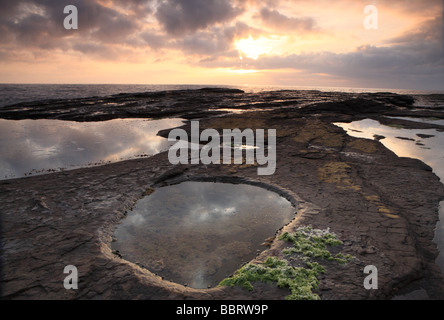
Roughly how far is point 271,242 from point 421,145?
530 inches

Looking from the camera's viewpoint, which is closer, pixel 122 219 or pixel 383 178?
pixel 122 219

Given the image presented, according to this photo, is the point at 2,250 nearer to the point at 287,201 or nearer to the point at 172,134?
the point at 287,201

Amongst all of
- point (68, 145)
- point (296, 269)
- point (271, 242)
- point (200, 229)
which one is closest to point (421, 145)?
point (271, 242)

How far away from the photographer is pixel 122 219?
247 inches

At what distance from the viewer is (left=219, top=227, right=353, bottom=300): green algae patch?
3.99m

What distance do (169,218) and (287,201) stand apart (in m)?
3.23

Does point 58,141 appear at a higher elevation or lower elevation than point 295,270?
higher

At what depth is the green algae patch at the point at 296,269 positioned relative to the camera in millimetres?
3994

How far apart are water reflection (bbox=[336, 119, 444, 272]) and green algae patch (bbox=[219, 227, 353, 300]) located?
6.62 feet

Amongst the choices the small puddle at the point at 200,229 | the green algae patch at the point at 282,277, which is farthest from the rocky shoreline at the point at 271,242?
the small puddle at the point at 200,229

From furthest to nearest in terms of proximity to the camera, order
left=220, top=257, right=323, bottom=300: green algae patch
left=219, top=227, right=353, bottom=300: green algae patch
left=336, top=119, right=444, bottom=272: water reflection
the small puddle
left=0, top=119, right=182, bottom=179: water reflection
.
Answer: left=0, top=119, right=182, bottom=179: water reflection < left=336, top=119, right=444, bottom=272: water reflection < the small puddle < left=219, top=227, right=353, bottom=300: green algae patch < left=220, top=257, right=323, bottom=300: green algae patch

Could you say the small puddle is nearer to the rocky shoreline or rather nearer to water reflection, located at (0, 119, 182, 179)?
the rocky shoreline

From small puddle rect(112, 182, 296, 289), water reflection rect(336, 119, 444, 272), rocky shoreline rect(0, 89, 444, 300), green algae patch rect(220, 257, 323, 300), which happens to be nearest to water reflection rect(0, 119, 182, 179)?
rocky shoreline rect(0, 89, 444, 300)
